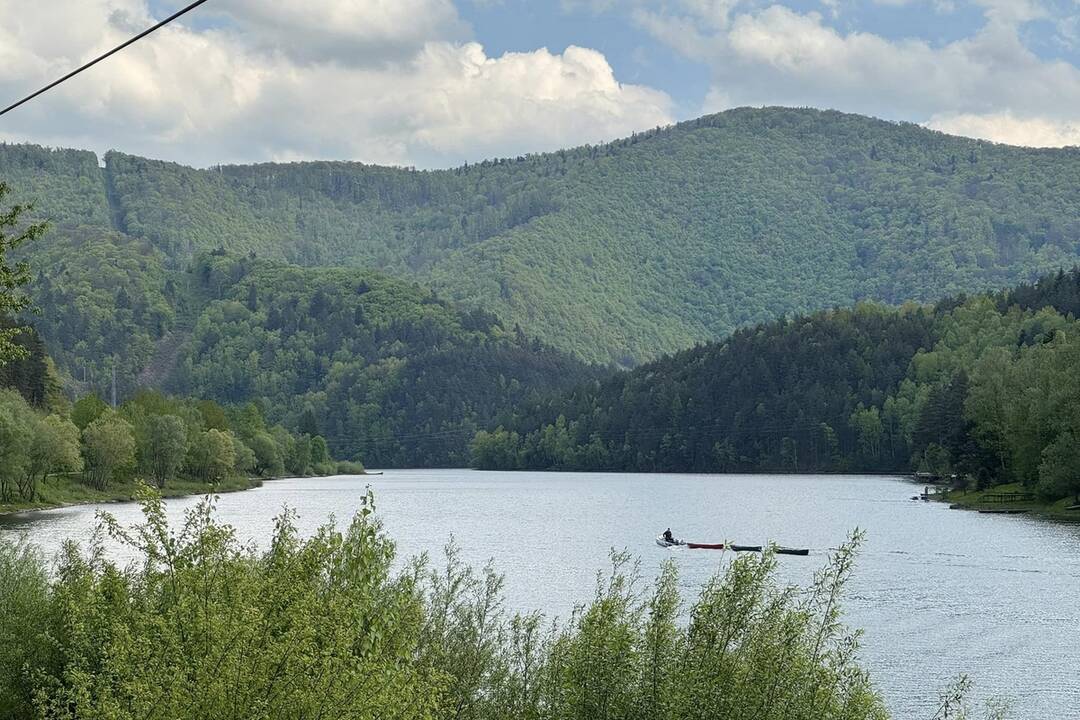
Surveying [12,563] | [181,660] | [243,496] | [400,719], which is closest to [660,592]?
[400,719]

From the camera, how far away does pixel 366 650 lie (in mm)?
19906

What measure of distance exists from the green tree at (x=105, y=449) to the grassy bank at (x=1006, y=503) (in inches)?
3000

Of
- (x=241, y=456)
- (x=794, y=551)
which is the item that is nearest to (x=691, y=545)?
(x=794, y=551)

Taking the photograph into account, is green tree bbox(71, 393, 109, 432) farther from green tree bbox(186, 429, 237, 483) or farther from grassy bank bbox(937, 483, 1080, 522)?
grassy bank bbox(937, 483, 1080, 522)

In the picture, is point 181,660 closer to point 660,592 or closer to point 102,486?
point 660,592

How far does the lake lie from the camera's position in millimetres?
48688

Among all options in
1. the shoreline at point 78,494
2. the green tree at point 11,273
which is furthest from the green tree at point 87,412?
the green tree at point 11,273

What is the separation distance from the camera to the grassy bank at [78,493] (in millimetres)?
112312

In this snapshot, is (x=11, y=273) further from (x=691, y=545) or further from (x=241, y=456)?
(x=241, y=456)

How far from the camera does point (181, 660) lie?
18.9 m

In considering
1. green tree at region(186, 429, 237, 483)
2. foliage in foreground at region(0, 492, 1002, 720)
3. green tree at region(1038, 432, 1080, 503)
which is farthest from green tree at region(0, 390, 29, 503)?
foliage in foreground at region(0, 492, 1002, 720)

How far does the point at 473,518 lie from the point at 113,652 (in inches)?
3924

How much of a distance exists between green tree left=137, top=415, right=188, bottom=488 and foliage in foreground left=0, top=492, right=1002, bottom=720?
11519cm

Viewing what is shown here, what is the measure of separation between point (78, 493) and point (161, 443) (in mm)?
15496
